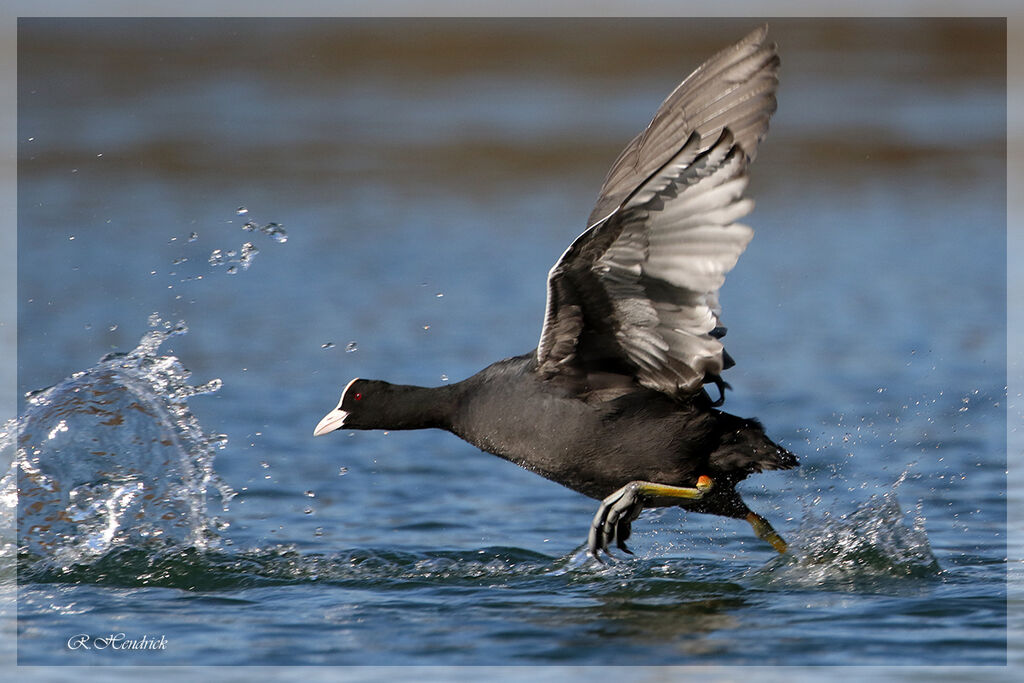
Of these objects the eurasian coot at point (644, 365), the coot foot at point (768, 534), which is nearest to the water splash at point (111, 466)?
the eurasian coot at point (644, 365)

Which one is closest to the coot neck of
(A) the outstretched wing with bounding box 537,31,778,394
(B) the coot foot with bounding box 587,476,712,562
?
(A) the outstretched wing with bounding box 537,31,778,394

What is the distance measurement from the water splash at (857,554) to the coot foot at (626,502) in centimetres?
45

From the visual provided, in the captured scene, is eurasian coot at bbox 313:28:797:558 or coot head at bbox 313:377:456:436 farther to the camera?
coot head at bbox 313:377:456:436

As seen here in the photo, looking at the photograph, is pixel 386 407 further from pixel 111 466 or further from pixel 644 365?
pixel 111 466

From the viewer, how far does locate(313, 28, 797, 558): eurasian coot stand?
4.68 meters

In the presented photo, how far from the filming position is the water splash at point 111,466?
5.77 metres

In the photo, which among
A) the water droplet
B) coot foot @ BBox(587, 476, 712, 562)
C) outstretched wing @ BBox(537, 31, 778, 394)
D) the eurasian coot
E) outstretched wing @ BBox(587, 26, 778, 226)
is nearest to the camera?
outstretched wing @ BBox(537, 31, 778, 394)

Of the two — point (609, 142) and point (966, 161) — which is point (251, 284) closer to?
point (609, 142)

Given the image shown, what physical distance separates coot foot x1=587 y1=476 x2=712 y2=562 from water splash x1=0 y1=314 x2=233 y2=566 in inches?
62.5

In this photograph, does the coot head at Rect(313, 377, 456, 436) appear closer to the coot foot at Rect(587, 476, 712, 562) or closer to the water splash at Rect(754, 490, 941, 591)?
the coot foot at Rect(587, 476, 712, 562)

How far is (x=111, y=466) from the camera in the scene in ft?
20.1

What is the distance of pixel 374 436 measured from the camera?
745 centimetres

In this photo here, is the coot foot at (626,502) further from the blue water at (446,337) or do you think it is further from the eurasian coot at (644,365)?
the blue water at (446,337)

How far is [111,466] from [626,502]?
2242mm
